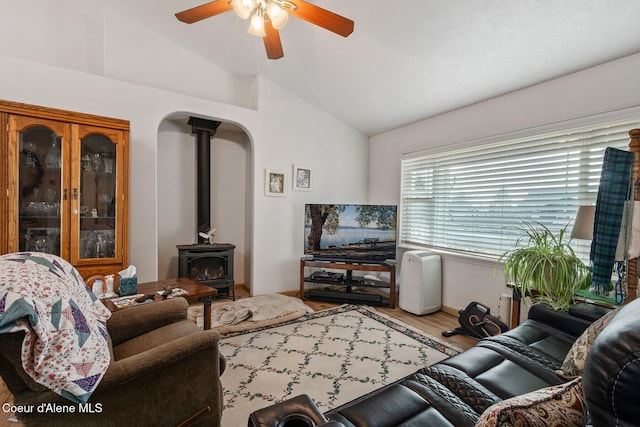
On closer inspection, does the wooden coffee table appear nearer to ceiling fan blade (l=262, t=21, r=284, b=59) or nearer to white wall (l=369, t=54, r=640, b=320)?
ceiling fan blade (l=262, t=21, r=284, b=59)

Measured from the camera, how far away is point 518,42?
2180 mm

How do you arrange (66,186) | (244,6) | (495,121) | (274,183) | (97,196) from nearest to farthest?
(244,6) → (66,186) → (97,196) → (495,121) → (274,183)

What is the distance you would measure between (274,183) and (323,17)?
7.59 ft

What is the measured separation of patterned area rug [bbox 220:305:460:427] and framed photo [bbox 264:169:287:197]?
1.65 meters

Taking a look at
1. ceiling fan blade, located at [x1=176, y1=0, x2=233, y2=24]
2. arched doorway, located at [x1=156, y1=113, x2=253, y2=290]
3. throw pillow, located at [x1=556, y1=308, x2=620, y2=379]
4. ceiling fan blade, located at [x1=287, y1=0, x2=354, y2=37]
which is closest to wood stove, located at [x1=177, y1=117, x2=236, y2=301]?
arched doorway, located at [x1=156, y1=113, x2=253, y2=290]

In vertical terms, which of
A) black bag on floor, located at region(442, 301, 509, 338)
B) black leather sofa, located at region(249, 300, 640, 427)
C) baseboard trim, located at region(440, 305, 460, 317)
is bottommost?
baseboard trim, located at region(440, 305, 460, 317)

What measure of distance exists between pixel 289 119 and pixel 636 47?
3288 millimetres

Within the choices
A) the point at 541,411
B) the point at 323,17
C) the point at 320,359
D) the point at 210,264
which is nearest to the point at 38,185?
the point at 210,264

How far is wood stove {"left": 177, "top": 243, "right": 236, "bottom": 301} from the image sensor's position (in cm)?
349

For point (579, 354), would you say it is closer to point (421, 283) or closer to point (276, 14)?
point (421, 283)

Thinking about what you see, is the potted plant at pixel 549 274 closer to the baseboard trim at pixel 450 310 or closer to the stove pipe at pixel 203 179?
the baseboard trim at pixel 450 310

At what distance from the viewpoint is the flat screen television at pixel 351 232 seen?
12.3 feet

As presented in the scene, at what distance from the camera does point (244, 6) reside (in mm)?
1774

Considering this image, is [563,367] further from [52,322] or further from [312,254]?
[312,254]
